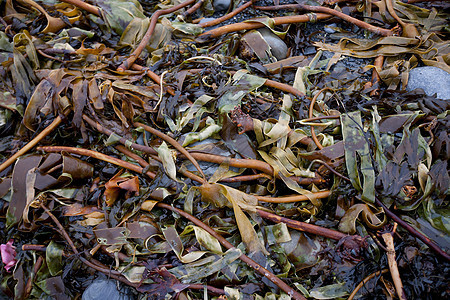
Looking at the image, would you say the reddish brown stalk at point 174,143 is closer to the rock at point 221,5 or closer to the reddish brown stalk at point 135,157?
the reddish brown stalk at point 135,157

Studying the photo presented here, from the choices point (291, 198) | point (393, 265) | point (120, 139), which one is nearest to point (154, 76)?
A: point (120, 139)

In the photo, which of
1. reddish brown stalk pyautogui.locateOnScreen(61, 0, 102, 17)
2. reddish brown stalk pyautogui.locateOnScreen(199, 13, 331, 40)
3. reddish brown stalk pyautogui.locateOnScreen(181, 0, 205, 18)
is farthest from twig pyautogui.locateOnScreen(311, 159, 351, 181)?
reddish brown stalk pyautogui.locateOnScreen(61, 0, 102, 17)

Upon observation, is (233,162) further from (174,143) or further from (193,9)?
(193,9)

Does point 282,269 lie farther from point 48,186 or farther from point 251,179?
point 48,186

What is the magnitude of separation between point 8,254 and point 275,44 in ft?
6.04

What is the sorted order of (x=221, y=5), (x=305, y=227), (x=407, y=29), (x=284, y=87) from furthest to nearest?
(x=221, y=5) < (x=407, y=29) < (x=284, y=87) < (x=305, y=227)

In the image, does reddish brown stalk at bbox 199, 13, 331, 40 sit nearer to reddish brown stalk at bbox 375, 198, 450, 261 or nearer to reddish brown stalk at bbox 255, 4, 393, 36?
reddish brown stalk at bbox 255, 4, 393, 36

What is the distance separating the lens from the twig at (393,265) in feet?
3.91

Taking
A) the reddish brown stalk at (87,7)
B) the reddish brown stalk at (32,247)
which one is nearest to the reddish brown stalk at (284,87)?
the reddish brown stalk at (87,7)

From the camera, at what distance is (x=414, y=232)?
50.8 inches

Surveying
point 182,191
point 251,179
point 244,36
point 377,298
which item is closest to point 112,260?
point 182,191

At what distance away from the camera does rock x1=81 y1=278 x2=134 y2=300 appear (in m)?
1.29

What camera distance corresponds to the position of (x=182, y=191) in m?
1.43

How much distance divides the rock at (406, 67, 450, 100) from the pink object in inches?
86.8
